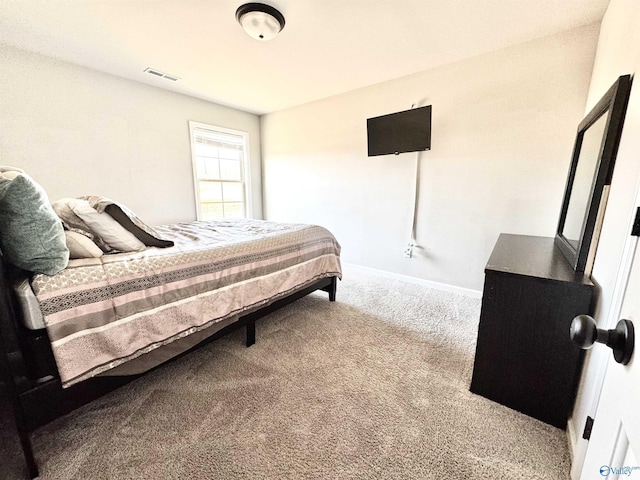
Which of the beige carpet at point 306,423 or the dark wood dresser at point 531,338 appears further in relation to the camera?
the dark wood dresser at point 531,338

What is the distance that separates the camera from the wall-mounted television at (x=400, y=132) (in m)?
2.80

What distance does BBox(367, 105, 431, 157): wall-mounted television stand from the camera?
2.80 m

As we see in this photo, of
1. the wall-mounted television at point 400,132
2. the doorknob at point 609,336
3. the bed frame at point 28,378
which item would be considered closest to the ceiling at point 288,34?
the wall-mounted television at point 400,132

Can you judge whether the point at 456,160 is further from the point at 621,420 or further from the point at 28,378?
the point at 28,378

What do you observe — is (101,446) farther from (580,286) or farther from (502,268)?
(580,286)

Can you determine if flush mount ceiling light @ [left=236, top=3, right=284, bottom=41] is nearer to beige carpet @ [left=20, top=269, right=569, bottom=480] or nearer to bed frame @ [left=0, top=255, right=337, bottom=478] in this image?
bed frame @ [left=0, top=255, right=337, bottom=478]

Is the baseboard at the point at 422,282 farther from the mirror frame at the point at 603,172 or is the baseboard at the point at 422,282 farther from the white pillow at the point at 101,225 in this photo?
the white pillow at the point at 101,225

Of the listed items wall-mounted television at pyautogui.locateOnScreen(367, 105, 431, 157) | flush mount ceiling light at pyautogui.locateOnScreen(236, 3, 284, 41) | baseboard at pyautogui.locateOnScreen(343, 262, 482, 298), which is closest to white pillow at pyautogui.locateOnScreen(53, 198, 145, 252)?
flush mount ceiling light at pyautogui.locateOnScreen(236, 3, 284, 41)

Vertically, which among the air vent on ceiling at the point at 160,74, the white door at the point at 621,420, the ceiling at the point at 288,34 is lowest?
the white door at the point at 621,420

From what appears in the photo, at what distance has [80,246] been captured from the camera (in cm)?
140

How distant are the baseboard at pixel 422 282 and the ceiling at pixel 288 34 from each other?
2429 mm

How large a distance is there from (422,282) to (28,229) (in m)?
3.36

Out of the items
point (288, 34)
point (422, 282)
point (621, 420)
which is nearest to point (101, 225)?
point (288, 34)

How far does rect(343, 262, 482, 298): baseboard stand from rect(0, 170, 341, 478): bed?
1897 mm
